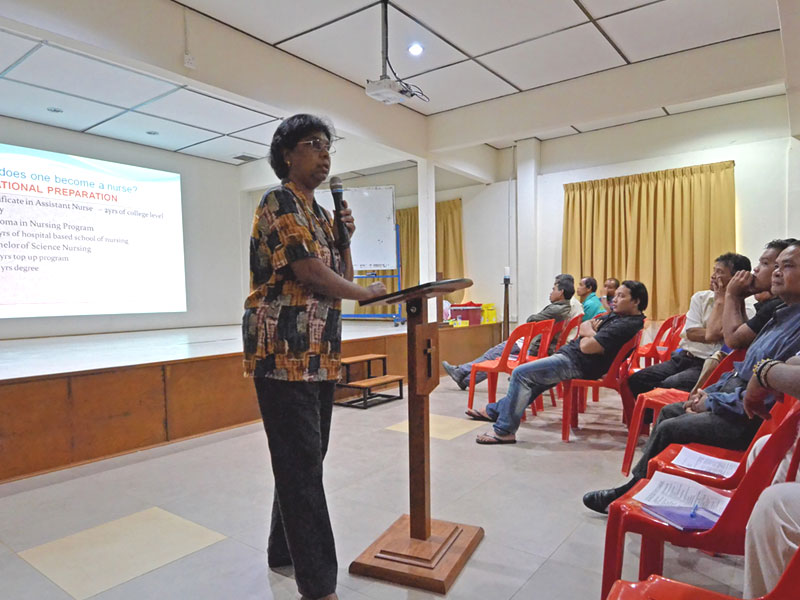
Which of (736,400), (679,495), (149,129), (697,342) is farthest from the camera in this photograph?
(149,129)

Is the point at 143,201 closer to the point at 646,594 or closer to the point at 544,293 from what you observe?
the point at 544,293

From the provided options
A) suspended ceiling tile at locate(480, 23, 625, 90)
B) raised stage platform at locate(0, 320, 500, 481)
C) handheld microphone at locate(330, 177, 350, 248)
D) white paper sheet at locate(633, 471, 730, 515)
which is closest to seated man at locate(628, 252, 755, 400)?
white paper sheet at locate(633, 471, 730, 515)

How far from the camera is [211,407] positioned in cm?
328

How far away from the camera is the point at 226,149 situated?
7016 millimetres

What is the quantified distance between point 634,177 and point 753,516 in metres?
5.47

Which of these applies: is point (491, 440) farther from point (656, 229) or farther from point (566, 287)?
point (656, 229)

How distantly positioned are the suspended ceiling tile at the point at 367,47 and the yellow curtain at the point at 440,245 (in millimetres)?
2985

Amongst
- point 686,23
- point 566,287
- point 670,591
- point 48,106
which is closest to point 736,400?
point 670,591

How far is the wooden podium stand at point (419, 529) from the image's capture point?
59.3 inches

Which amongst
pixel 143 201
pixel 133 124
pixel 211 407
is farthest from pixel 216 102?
pixel 211 407

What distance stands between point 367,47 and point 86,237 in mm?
4336

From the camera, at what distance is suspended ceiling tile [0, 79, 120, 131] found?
4884 millimetres

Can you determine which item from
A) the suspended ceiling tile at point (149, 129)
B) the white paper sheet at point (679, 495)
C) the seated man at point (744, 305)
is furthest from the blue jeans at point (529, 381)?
the suspended ceiling tile at point (149, 129)

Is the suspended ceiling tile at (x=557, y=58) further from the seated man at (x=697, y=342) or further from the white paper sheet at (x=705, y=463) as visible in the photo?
the white paper sheet at (x=705, y=463)
